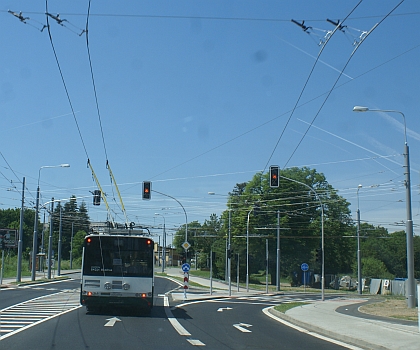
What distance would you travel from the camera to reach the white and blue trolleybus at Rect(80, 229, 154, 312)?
19719 millimetres

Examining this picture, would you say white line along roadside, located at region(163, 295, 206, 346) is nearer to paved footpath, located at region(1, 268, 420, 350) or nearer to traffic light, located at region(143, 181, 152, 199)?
paved footpath, located at region(1, 268, 420, 350)

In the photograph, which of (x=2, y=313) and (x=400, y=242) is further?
(x=400, y=242)

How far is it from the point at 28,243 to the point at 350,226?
81.3 meters

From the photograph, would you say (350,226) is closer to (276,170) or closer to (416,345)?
(276,170)

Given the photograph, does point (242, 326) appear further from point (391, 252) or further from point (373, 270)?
point (391, 252)

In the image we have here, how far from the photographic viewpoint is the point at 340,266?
70.9m

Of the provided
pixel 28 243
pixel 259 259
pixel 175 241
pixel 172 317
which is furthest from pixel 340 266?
pixel 175 241

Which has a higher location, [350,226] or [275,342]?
[350,226]

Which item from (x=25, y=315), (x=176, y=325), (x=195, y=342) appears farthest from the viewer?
(x=25, y=315)

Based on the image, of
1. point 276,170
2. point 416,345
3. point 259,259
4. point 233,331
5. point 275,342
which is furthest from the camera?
point 259,259

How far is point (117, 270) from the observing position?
790 inches

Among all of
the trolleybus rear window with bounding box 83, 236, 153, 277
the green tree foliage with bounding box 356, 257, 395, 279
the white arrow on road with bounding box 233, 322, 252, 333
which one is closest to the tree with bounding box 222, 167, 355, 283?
the green tree foliage with bounding box 356, 257, 395, 279

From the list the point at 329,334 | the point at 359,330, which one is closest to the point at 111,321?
the point at 329,334

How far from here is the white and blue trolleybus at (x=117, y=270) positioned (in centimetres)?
1972
